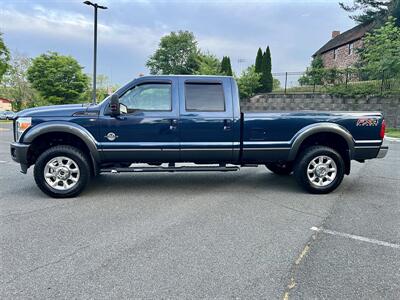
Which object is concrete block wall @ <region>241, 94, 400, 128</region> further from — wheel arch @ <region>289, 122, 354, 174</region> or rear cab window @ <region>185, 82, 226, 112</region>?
rear cab window @ <region>185, 82, 226, 112</region>

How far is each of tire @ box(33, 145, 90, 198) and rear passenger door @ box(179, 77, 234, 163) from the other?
5.46 ft

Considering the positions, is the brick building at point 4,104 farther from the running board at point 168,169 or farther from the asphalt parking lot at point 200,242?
the running board at point 168,169

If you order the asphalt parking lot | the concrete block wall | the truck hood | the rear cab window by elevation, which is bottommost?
the asphalt parking lot

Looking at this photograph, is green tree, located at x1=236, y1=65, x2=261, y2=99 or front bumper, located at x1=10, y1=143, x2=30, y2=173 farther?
green tree, located at x1=236, y1=65, x2=261, y2=99

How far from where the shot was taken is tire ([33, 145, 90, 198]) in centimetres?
509

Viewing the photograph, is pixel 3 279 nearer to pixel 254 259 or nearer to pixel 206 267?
pixel 206 267

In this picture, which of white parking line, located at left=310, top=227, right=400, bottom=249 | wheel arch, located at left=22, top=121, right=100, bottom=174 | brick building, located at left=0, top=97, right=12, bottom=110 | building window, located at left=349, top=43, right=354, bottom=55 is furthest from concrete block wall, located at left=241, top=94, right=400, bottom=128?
brick building, located at left=0, top=97, right=12, bottom=110

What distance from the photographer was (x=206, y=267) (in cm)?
302

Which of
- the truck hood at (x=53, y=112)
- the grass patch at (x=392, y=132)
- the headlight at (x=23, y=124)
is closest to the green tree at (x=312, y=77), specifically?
the grass patch at (x=392, y=132)

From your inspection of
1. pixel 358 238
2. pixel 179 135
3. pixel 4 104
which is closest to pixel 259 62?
pixel 179 135

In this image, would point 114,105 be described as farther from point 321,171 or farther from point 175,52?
point 175,52

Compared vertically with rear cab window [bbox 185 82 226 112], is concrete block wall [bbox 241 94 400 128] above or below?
above

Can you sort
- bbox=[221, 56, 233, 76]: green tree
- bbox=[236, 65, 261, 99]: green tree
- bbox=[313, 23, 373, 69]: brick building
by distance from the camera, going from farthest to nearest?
bbox=[313, 23, 373, 69]: brick building
bbox=[221, 56, 233, 76]: green tree
bbox=[236, 65, 261, 99]: green tree

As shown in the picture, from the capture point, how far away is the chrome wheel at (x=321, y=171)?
217 inches
